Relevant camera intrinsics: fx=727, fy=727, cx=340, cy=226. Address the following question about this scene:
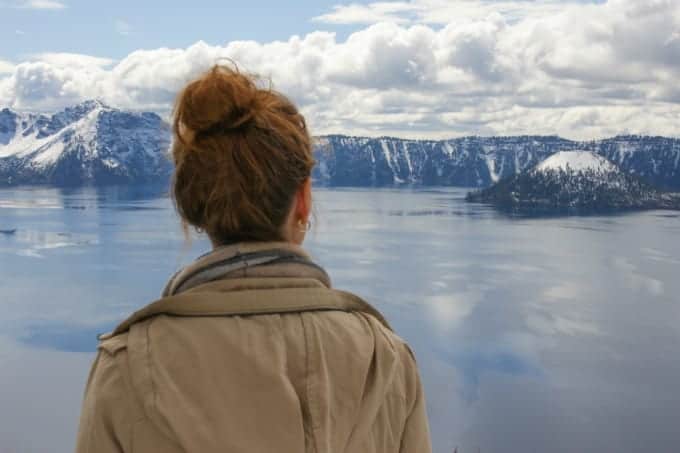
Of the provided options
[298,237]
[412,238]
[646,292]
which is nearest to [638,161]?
[412,238]

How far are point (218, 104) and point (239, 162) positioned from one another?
9 cm

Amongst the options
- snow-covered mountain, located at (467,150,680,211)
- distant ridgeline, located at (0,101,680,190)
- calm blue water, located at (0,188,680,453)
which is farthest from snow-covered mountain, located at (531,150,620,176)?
calm blue water, located at (0,188,680,453)

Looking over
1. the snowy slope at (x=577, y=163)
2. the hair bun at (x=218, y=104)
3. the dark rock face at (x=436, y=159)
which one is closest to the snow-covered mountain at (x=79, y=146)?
the dark rock face at (x=436, y=159)

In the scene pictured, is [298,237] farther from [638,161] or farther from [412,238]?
[638,161]

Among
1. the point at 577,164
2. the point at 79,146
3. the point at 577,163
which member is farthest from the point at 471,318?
the point at 79,146

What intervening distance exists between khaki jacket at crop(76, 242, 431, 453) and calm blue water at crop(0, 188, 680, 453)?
24cm

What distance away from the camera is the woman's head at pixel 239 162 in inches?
36.4

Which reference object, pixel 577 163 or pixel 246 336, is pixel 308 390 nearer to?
pixel 246 336

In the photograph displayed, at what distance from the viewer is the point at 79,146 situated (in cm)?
12106

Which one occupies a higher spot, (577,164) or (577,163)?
(577,163)

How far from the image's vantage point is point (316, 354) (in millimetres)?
875

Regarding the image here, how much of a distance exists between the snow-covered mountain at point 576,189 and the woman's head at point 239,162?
213ft

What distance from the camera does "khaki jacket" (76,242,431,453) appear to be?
0.83 metres

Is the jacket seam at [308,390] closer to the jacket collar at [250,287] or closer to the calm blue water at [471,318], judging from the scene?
the jacket collar at [250,287]
